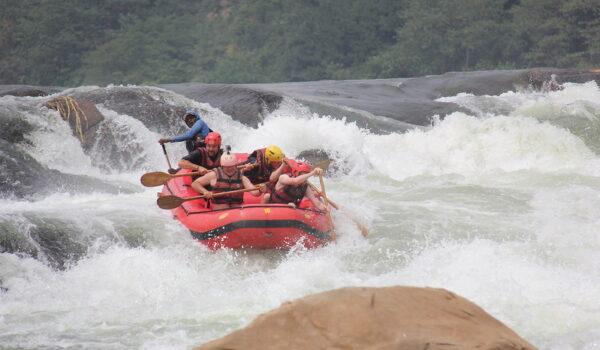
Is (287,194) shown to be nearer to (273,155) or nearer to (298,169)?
(298,169)

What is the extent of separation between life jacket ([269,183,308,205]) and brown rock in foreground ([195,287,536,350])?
4.05 metres

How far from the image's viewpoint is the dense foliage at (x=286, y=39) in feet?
90.5

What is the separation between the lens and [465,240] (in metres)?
6.96

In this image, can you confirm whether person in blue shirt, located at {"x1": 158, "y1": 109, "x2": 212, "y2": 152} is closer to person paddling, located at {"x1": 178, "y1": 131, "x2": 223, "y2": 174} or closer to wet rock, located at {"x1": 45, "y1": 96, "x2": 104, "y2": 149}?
person paddling, located at {"x1": 178, "y1": 131, "x2": 223, "y2": 174}

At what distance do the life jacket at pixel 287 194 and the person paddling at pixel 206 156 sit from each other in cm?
87

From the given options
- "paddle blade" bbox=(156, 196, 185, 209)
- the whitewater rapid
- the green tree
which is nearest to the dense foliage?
the green tree

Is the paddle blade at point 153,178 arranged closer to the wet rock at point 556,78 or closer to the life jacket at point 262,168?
the life jacket at point 262,168

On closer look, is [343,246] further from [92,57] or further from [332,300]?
[92,57]

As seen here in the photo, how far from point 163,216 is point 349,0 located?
975 inches

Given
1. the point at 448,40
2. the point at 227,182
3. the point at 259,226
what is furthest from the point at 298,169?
the point at 448,40

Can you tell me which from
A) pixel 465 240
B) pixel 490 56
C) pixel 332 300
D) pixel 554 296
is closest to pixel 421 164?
pixel 465 240

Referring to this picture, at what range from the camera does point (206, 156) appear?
7727 millimetres

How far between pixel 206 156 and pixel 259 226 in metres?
1.47

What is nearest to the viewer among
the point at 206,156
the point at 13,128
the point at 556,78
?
the point at 206,156
